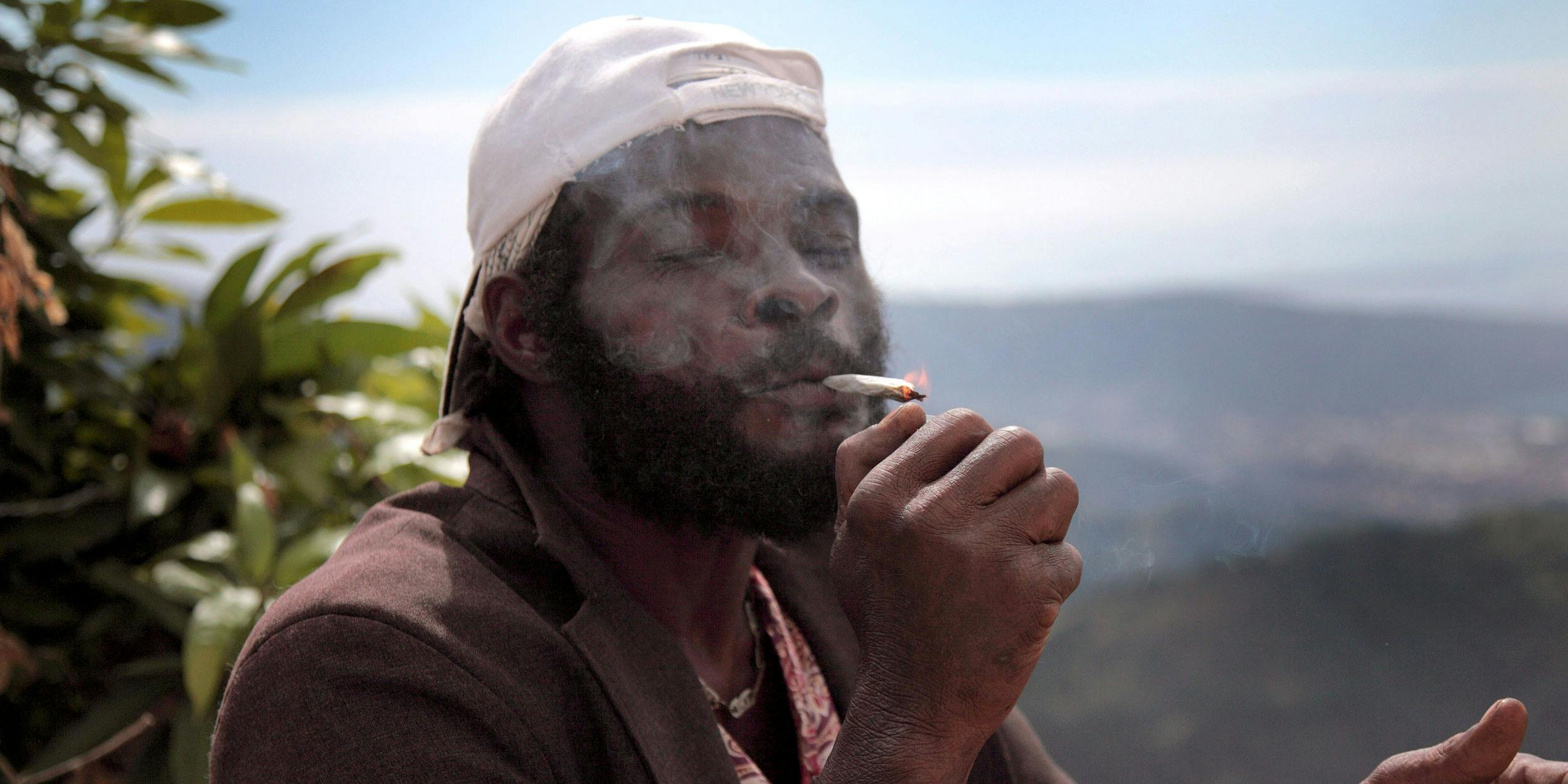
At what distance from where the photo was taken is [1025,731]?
1888 mm

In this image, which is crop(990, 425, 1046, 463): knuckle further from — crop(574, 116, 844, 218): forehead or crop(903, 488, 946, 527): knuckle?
crop(574, 116, 844, 218): forehead

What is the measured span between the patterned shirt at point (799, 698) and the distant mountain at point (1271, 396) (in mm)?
500

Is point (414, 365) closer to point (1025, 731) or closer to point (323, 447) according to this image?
point (323, 447)

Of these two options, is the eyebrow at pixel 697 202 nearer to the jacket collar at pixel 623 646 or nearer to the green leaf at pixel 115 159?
the jacket collar at pixel 623 646

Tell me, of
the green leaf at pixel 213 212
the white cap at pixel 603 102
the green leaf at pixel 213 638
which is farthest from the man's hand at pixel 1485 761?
the green leaf at pixel 213 212

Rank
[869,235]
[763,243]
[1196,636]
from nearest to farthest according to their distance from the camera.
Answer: [763,243]
[869,235]
[1196,636]

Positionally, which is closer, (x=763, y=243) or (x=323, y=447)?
(x=763, y=243)

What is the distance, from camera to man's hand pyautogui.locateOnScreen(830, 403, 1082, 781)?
3.59 ft

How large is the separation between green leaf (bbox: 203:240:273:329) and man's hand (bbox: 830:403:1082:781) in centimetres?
303

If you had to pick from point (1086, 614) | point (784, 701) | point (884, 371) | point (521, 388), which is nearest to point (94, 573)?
point (521, 388)

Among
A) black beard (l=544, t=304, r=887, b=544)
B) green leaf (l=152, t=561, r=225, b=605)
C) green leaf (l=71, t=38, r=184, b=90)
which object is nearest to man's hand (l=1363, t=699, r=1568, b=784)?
black beard (l=544, t=304, r=887, b=544)

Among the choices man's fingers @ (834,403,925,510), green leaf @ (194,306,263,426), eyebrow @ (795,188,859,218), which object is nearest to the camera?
man's fingers @ (834,403,925,510)

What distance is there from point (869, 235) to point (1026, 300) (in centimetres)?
27

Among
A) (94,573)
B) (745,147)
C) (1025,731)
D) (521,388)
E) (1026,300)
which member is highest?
(745,147)
